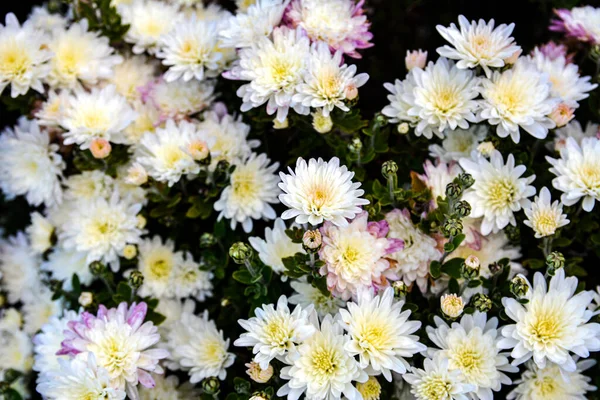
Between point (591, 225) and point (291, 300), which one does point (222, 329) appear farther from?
point (591, 225)

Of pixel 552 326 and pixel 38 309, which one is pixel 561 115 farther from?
pixel 38 309

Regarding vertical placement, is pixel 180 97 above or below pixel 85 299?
above

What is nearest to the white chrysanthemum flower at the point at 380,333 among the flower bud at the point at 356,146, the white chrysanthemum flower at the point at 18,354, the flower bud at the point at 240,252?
the flower bud at the point at 240,252

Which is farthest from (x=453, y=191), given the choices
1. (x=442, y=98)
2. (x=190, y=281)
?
(x=190, y=281)

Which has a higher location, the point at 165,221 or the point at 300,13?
the point at 300,13

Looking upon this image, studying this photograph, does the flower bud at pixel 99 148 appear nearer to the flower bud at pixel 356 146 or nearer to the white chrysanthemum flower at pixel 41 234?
the white chrysanthemum flower at pixel 41 234

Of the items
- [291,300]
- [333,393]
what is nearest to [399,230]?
[291,300]

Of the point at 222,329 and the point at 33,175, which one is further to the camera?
the point at 33,175
